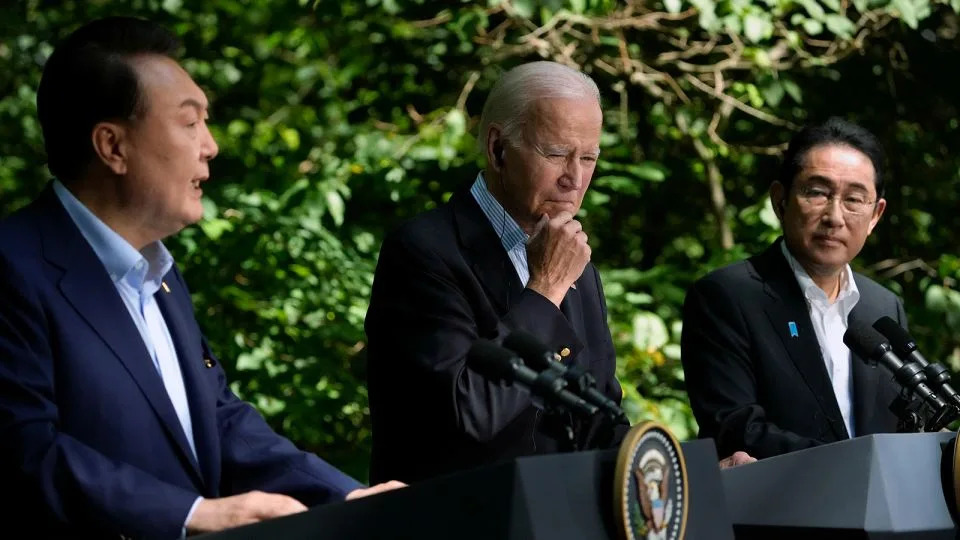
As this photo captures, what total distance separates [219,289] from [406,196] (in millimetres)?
887

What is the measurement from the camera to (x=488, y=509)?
2701 mm

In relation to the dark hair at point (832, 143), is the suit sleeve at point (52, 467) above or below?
below

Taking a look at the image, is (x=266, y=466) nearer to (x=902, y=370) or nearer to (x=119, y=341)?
(x=119, y=341)

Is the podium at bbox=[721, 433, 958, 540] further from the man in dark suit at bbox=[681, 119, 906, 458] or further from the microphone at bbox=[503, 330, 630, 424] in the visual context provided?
the microphone at bbox=[503, 330, 630, 424]

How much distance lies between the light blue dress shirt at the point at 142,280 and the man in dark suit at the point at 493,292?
609mm

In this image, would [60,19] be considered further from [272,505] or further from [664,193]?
[272,505]

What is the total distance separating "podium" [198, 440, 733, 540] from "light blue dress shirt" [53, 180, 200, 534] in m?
0.43

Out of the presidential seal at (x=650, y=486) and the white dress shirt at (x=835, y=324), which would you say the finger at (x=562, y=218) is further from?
the white dress shirt at (x=835, y=324)

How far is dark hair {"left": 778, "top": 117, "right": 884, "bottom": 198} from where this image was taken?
495 centimetres

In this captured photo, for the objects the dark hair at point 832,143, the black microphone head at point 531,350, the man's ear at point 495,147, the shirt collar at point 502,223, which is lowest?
the black microphone head at point 531,350

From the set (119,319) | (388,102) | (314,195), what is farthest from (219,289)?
(119,319)

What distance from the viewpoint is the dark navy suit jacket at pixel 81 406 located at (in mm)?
2865

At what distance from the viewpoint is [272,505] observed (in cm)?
290

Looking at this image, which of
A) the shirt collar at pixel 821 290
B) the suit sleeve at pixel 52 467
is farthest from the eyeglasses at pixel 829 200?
the suit sleeve at pixel 52 467
